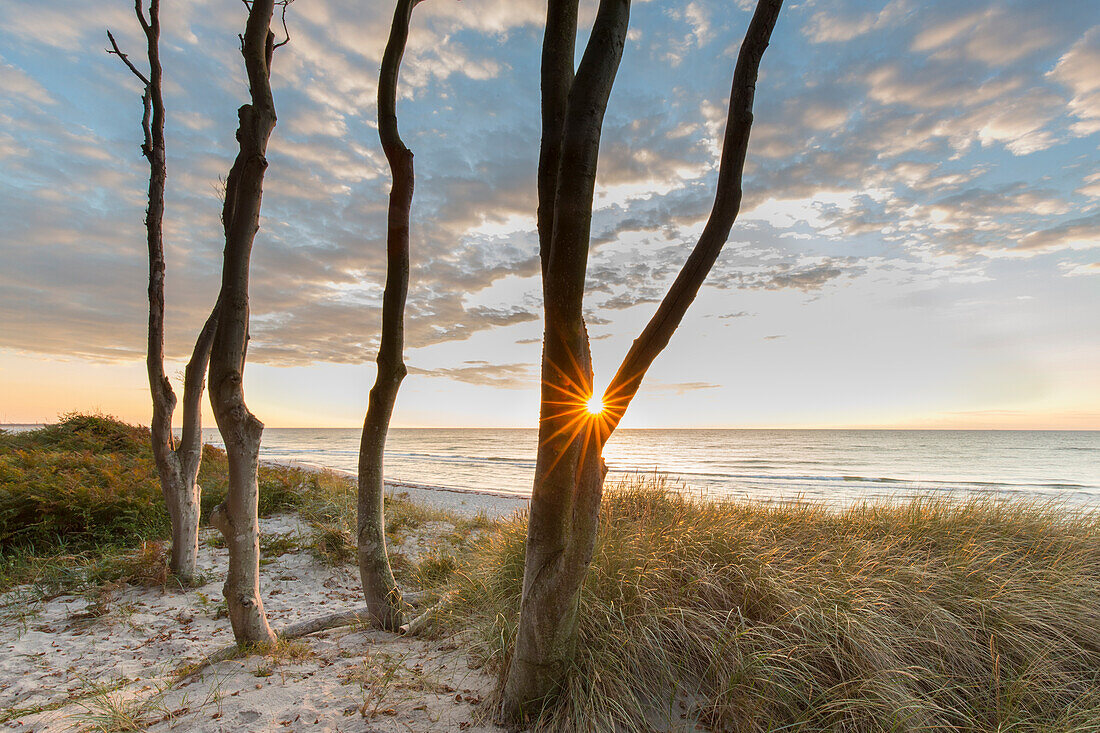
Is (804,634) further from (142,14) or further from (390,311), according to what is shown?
(142,14)

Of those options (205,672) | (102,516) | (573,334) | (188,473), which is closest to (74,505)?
(102,516)

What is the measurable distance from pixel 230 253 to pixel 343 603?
3.80 m

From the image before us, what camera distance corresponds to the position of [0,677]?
3451 millimetres

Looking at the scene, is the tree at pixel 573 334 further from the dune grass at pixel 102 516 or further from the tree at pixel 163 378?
the dune grass at pixel 102 516

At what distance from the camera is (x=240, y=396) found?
3.54m

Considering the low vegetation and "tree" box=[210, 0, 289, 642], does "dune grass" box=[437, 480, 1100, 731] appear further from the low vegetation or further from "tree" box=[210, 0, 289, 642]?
"tree" box=[210, 0, 289, 642]

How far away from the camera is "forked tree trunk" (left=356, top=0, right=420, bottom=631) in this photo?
4016mm

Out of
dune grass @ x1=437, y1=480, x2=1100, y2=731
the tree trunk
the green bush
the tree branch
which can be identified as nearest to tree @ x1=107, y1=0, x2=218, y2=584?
the tree trunk

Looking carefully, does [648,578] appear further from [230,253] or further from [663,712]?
[230,253]

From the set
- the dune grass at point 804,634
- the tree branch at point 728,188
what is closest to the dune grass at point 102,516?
the dune grass at point 804,634

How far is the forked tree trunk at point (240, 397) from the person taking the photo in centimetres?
348

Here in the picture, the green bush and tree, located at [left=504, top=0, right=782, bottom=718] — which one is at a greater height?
tree, located at [left=504, top=0, right=782, bottom=718]

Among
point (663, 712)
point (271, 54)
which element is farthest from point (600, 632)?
point (271, 54)

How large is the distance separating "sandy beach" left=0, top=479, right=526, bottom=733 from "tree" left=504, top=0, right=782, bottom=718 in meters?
0.72
